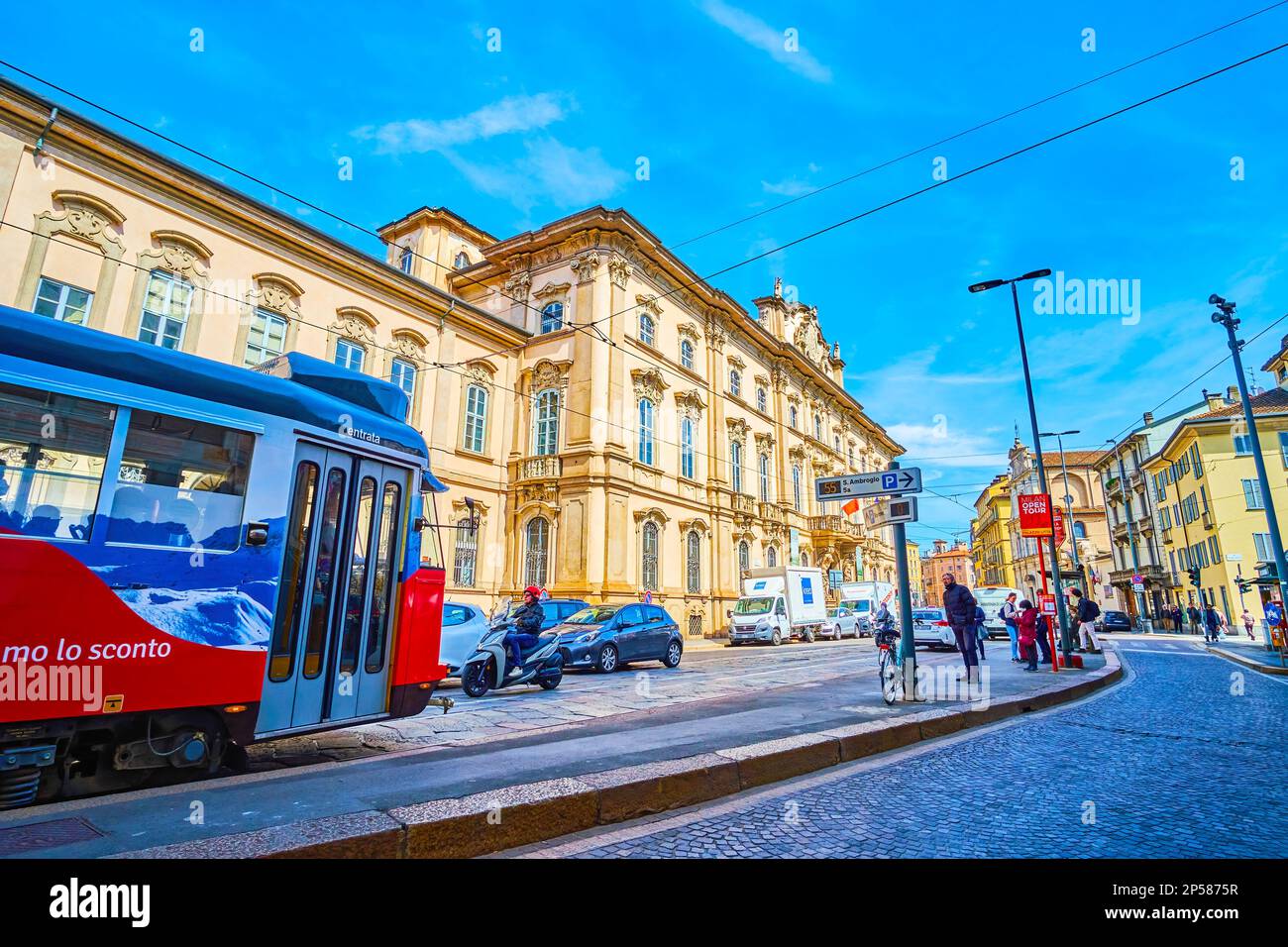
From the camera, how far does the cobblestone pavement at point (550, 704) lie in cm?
648

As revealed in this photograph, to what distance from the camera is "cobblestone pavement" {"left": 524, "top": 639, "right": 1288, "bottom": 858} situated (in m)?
3.48

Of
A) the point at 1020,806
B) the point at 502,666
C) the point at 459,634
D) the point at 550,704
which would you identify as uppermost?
the point at 459,634

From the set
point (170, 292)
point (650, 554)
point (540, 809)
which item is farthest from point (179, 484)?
point (650, 554)

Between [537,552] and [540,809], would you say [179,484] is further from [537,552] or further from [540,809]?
[537,552]

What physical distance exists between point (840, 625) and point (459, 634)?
26.3 m

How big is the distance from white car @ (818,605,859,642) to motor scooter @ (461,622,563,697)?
22891 millimetres

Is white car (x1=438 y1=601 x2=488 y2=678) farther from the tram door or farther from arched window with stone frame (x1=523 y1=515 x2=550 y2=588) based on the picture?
arched window with stone frame (x1=523 y1=515 x2=550 y2=588)

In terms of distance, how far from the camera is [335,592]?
5.73 metres

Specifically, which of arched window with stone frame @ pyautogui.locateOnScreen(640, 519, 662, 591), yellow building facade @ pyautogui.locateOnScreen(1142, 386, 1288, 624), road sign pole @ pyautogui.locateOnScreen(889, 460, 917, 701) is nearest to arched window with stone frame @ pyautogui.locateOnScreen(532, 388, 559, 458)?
arched window with stone frame @ pyautogui.locateOnScreen(640, 519, 662, 591)

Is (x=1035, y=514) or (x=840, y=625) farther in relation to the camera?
(x=840, y=625)

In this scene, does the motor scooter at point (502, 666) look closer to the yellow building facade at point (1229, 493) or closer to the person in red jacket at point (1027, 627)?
the person in red jacket at point (1027, 627)
